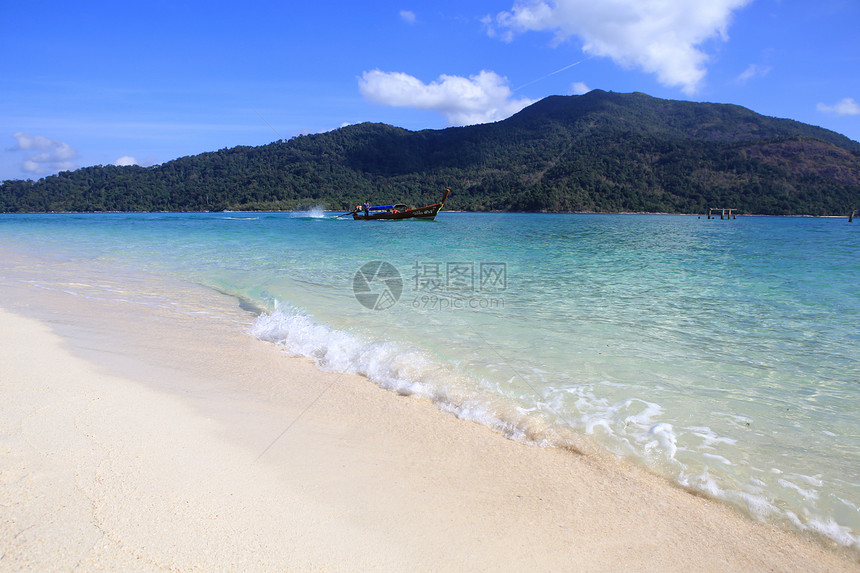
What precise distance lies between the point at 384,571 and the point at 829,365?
18.8 ft

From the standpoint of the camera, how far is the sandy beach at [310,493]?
206 cm

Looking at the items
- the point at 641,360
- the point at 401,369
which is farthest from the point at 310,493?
the point at 641,360

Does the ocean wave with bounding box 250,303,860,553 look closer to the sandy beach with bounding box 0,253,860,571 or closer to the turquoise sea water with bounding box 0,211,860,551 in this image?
the turquoise sea water with bounding box 0,211,860,551

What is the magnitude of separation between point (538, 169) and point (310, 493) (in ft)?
443

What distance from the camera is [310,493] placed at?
2.53 metres

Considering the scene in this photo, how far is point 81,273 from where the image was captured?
1252 centimetres

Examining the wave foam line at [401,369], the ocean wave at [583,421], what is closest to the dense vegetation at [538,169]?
the wave foam line at [401,369]

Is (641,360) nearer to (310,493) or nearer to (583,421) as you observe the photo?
(583,421)

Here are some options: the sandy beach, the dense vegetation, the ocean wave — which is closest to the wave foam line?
the ocean wave

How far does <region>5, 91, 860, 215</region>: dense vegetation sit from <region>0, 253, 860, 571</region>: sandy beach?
107407mm

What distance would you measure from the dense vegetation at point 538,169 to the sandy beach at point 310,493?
352 ft

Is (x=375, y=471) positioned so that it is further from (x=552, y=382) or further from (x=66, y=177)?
(x=66, y=177)

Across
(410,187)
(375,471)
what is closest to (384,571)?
(375,471)

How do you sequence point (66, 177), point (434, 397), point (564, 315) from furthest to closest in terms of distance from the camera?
point (66, 177), point (564, 315), point (434, 397)
